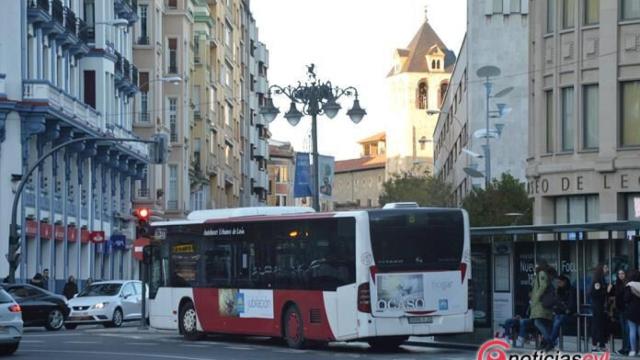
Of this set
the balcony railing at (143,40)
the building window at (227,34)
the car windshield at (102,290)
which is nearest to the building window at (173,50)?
the balcony railing at (143,40)

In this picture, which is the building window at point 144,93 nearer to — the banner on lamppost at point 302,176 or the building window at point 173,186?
the building window at point 173,186

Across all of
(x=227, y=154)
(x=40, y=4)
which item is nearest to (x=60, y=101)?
(x=40, y=4)

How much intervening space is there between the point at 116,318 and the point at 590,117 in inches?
623

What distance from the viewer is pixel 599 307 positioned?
28906 mm

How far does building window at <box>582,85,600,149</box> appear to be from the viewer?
43156 millimetres

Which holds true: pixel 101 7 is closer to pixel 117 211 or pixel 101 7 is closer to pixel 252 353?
pixel 117 211

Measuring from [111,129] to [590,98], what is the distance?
30.7m

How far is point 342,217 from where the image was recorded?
3070 cm

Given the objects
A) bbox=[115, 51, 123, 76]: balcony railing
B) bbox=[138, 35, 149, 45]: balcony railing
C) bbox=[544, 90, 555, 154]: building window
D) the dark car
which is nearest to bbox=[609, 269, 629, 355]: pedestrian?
bbox=[544, 90, 555, 154]: building window

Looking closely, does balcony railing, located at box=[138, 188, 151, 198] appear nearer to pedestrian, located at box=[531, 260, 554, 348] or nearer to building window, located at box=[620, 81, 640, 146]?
building window, located at box=[620, 81, 640, 146]

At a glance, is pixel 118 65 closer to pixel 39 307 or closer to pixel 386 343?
pixel 39 307

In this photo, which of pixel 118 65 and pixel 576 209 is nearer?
pixel 576 209

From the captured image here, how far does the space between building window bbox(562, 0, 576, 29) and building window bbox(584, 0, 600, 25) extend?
621mm

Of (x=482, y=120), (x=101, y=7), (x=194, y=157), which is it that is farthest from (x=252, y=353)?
(x=194, y=157)
